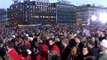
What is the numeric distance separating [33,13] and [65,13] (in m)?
20.9

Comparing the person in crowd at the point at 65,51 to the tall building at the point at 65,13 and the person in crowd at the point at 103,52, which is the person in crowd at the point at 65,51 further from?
the tall building at the point at 65,13

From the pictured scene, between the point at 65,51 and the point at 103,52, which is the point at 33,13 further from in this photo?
the point at 103,52

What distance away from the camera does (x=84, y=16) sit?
200 metres

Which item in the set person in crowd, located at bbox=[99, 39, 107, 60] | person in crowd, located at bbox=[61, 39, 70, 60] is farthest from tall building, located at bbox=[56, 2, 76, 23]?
person in crowd, located at bbox=[99, 39, 107, 60]

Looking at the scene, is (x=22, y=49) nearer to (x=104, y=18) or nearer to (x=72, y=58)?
(x=72, y=58)

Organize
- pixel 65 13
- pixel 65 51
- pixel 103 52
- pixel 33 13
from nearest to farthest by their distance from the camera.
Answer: pixel 103 52 → pixel 65 51 → pixel 33 13 → pixel 65 13

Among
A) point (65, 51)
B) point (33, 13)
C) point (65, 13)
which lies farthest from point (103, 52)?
point (65, 13)

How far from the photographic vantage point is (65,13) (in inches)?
7141

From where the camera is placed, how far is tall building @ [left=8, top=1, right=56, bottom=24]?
167 meters

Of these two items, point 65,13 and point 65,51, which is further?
point 65,13

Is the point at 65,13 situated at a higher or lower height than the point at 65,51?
lower

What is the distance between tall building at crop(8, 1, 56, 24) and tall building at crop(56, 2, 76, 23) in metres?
2.64

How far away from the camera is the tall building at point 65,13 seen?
17800 cm

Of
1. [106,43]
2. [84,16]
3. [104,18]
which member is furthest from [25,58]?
[84,16]
